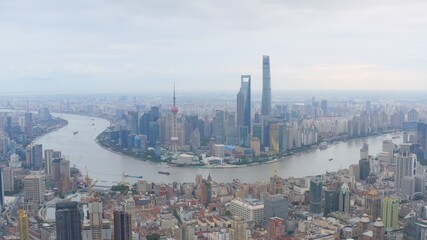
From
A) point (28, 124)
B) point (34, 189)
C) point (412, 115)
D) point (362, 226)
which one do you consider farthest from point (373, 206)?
point (412, 115)

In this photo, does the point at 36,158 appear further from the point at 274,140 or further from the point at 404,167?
the point at 404,167

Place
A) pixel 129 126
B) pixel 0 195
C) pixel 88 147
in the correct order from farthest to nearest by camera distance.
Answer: pixel 129 126
pixel 88 147
pixel 0 195

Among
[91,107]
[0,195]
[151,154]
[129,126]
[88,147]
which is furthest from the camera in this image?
[91,107]

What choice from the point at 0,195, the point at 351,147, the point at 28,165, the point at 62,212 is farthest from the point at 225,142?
the point at 62,212

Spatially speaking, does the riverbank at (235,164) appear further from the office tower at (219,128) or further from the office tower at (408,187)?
the office tower at (408,187)

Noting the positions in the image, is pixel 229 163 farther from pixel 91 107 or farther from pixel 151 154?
pixel 91 107

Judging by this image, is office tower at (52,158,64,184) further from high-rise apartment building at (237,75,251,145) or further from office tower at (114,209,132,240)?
high-rise apartment building at (237,75,251,145)

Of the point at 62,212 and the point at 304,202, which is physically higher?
the point at 62,212

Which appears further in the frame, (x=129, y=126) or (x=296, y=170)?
(x=129, y=126)
